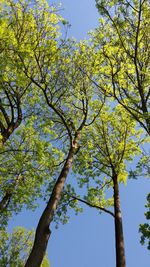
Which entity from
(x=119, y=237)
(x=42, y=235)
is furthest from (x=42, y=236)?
(x=119, y=237)

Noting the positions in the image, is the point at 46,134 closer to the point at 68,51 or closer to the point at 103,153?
the point at 103,153

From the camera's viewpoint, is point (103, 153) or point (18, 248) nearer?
point (103, 153)

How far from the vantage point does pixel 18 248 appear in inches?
1128

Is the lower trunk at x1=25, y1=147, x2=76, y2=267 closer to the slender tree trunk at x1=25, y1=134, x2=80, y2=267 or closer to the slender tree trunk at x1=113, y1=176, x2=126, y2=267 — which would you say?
the slender tree trunk at x1=25, y1=134, x2=80, y2=267

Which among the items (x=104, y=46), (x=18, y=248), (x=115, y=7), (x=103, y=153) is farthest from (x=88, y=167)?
(x=18, y=248)

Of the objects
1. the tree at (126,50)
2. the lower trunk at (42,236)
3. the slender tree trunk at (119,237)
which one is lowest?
the lower trunk at (42,236)

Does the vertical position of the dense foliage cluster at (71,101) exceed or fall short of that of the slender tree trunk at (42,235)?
it exceeds it

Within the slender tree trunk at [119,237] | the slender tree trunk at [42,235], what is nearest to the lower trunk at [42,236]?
the slender tree trunk at [42,235]

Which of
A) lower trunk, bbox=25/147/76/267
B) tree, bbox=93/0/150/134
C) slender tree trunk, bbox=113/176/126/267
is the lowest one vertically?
lower trunk, bbox=25/147/76/267

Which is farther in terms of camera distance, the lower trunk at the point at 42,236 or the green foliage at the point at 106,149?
the green foliage at the point at 106,149

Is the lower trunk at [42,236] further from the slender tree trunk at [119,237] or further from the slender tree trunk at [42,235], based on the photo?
the slender tree trunk at [119,237]

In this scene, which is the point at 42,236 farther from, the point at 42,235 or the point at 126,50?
the point at 126,50

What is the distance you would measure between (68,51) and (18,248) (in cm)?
1848

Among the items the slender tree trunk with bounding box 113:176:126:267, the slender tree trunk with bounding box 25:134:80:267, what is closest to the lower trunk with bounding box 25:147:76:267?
the slender tree trunk with bounding box 25:134:80:267
